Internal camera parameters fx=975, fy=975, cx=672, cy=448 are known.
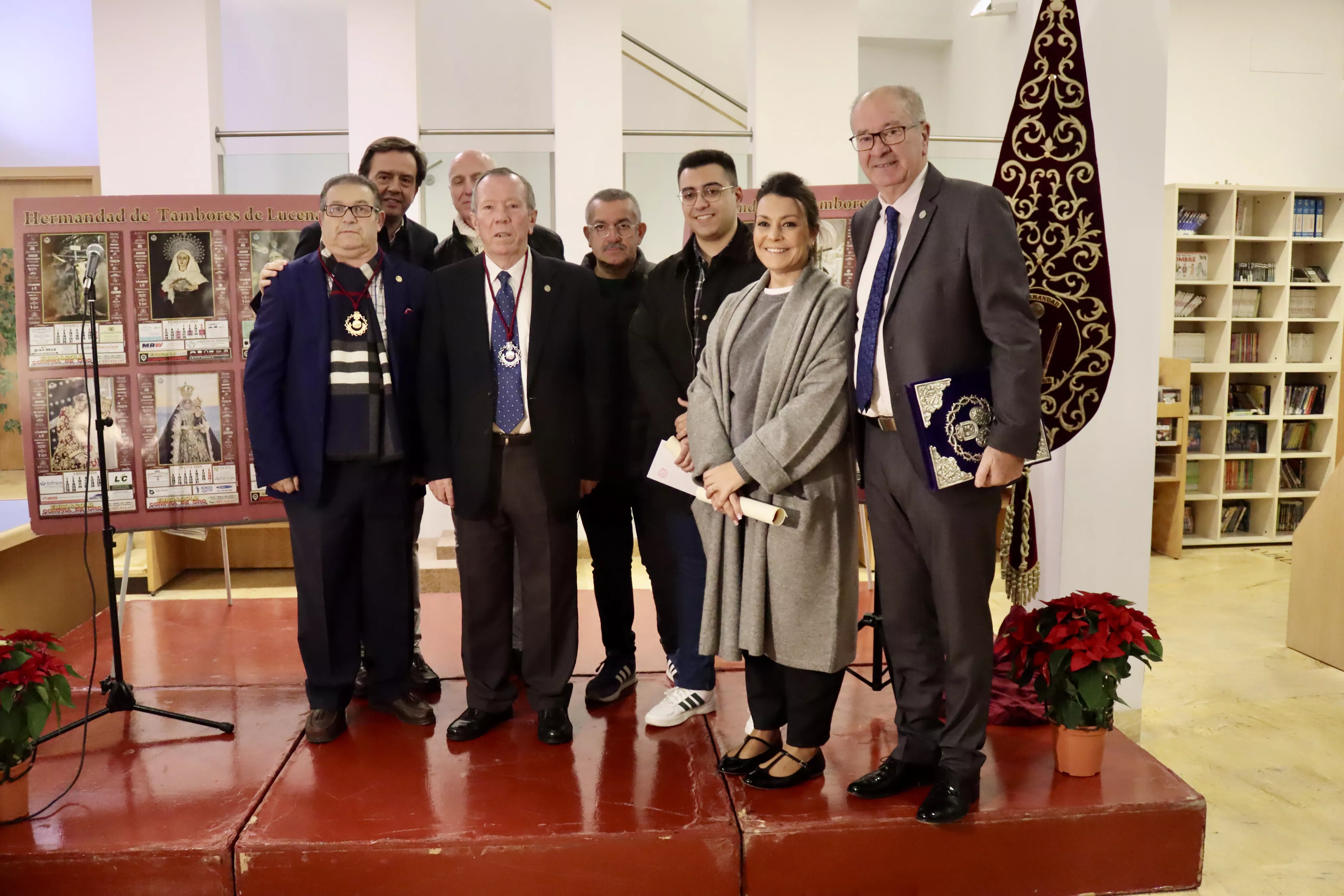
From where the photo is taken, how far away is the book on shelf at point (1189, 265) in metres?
6.47

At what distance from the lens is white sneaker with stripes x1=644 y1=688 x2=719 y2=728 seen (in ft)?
9.18

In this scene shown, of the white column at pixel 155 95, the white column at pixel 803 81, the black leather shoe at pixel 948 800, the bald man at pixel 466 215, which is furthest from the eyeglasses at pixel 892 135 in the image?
the white column at pixel 155 95

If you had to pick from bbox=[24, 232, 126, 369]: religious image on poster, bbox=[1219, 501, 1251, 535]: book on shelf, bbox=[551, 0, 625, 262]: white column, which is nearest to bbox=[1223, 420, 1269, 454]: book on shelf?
bbox=[1219, 501, 1251, 535]: book on shelf

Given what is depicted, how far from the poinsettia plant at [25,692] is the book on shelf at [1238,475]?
6882 millimetres

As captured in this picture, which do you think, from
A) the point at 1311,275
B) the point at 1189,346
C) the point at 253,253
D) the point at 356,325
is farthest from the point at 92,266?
the point at 1311,275

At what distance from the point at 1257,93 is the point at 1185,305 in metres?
1.68

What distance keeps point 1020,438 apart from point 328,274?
71.4 inches

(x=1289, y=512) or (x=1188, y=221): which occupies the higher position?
(x=1188, y=221)

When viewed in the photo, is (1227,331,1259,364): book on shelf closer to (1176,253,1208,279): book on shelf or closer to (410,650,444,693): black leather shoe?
(1176,253,1208,279): book on shelf

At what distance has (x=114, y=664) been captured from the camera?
300cm

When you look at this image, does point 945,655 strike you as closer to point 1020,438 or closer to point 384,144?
point 1020,438

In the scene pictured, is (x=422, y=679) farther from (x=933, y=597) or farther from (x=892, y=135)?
(x=892, y=135)

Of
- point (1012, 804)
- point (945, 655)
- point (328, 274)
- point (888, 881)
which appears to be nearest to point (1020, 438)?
point (945, 655)

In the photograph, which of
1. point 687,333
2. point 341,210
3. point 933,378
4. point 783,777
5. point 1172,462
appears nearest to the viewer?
point 933,378
